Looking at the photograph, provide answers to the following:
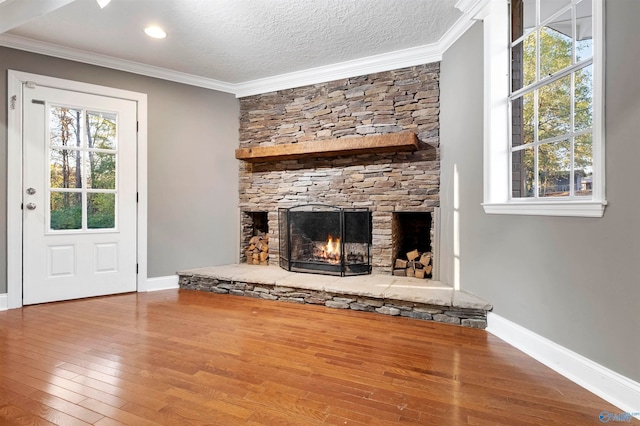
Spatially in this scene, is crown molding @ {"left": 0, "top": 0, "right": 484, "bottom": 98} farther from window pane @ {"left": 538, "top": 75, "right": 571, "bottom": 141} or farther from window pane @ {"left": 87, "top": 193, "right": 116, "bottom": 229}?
window pane @ {"left": 87, "top": 193, "right": 116, "bottom": 229}

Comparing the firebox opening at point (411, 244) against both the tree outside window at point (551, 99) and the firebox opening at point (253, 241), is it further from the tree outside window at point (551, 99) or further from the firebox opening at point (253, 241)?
the firebox opening at point (253, 241)

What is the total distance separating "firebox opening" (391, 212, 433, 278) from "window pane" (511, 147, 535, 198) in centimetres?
126

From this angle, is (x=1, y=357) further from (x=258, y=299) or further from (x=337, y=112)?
(x=337, y=112)

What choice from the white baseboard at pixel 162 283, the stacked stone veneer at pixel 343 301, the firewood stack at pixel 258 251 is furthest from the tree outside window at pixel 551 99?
the white baseboard at pixel 162 283

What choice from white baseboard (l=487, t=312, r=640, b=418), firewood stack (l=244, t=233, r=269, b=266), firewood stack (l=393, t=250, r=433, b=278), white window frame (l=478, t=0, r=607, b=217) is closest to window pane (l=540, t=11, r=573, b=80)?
white window frame (l=478, t=0, r=607, b=217)

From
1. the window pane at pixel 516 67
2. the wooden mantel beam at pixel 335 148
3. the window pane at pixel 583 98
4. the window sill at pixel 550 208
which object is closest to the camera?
the window sill at pixel 550 208

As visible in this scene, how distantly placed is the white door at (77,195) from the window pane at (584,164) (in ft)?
13.1

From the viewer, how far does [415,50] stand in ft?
10.7

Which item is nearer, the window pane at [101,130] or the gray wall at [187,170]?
the window pane at [101,130]

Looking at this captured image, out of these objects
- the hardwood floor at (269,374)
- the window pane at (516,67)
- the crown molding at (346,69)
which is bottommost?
the hardwood floor at (269,374)

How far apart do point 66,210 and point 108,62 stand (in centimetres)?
163

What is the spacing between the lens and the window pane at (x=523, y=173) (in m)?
2.27

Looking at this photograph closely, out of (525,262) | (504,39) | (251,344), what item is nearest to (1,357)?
(251,344)

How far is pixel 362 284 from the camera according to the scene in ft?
10.2
